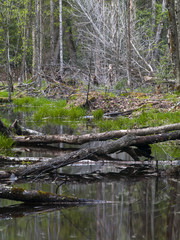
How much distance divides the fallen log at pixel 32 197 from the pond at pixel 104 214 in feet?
0.27

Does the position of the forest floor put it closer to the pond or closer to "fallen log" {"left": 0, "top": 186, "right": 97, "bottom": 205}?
the pond

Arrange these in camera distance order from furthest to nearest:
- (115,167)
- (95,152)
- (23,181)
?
(115,167), (95,152), (23,181)

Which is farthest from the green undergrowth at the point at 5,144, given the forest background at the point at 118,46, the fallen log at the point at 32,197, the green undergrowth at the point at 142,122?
the forest background at the point at 118,46

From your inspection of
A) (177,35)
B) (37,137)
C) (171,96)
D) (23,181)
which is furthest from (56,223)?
(177,35)

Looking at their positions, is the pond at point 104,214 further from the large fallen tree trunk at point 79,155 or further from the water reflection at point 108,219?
the large fallen tree trunk at point 79,155

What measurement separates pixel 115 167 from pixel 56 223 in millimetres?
2244

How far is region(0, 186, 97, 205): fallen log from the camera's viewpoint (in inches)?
131

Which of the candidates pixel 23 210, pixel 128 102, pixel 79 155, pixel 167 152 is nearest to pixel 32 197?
pixel 23 210

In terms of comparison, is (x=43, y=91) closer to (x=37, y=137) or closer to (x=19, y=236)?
(x=37, y=137)

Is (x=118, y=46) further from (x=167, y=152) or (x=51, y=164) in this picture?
(x=51, y=164)

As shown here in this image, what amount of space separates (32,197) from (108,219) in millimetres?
856

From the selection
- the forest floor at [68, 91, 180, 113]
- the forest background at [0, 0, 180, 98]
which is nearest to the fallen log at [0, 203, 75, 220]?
the forest floor at [68, 91, 180, 113]

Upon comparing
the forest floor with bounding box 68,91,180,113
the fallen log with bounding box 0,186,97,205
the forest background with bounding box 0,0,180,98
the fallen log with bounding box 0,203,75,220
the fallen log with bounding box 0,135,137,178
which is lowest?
the fallen log with bounding box 0,203,75,220

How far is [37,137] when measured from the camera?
21.3ft
